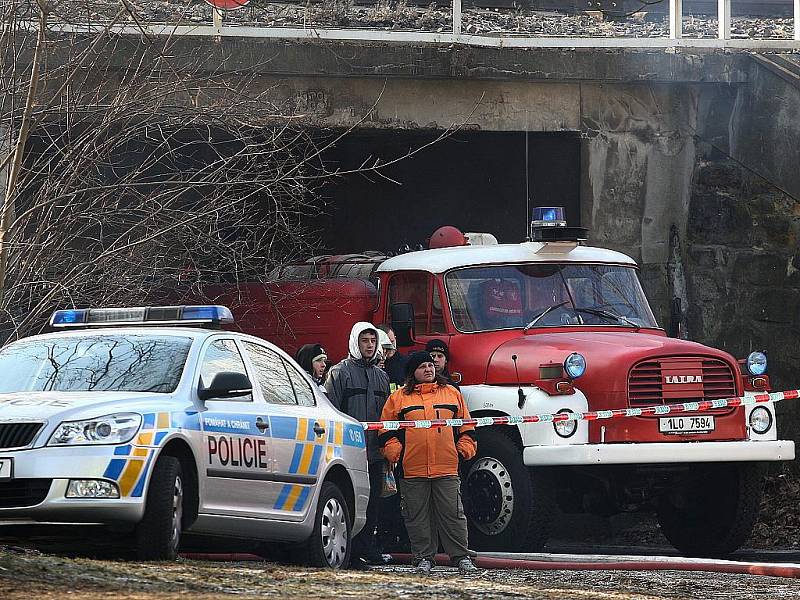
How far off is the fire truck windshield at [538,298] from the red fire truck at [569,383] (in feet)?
0.04

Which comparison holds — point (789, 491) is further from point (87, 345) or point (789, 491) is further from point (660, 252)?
point (87, 345)

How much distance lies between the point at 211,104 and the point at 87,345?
5.98 meters

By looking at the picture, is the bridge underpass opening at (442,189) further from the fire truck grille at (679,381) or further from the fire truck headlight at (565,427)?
the fire truck headlight at (565,427)

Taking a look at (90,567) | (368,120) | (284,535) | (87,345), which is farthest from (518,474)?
(368,120)

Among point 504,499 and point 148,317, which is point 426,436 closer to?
point 504,499

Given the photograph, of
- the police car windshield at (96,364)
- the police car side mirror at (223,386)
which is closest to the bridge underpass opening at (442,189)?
the police car windshield at (96,364)

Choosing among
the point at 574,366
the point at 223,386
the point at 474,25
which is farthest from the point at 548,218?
the point at 223,386

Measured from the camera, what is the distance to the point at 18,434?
28.2ft

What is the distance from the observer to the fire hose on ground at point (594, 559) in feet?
36.9

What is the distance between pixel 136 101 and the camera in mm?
14117

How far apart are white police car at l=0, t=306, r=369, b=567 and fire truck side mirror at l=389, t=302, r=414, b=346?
111 inches

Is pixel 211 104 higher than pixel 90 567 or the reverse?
higher

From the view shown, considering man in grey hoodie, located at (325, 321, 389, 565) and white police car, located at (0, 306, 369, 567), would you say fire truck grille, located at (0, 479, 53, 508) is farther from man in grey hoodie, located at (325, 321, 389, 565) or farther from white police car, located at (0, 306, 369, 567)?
man in grey hoodie, located at (325, 321, 389, 565)

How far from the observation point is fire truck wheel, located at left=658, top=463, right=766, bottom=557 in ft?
44.4
